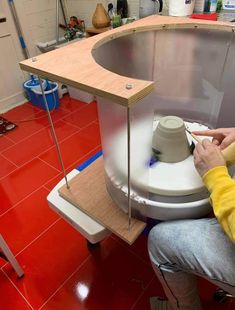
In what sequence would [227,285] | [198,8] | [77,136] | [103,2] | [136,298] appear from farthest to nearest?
[103,2], [77,136], [198,8], [136,298], [227,285]

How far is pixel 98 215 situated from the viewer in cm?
80

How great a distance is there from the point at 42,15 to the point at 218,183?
2.41 meters

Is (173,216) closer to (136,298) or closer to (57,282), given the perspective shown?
(136,298)

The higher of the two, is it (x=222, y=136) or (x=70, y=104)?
(x=222, y=136)

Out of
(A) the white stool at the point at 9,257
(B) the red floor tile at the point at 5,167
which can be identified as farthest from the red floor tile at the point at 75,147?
(A) the white stool at the point at 9,257

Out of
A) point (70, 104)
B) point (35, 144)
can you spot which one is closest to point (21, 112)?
point (70, 104)

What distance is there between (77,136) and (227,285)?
59.8 inches

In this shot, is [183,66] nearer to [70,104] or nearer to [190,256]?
[190,256]

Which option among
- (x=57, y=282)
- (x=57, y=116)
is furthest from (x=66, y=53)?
(x=57, y=116)

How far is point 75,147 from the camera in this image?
72.1 inches

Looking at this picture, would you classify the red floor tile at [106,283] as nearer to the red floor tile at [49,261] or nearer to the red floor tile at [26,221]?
the red floor tile at [49,261]

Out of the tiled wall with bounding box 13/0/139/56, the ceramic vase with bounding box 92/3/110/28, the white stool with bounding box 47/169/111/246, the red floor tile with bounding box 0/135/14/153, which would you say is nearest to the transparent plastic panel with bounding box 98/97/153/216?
the white stool with bounding box 47/169/111/246

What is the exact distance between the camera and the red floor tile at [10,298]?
101 cm

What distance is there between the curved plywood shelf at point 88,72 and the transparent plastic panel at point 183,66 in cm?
6
